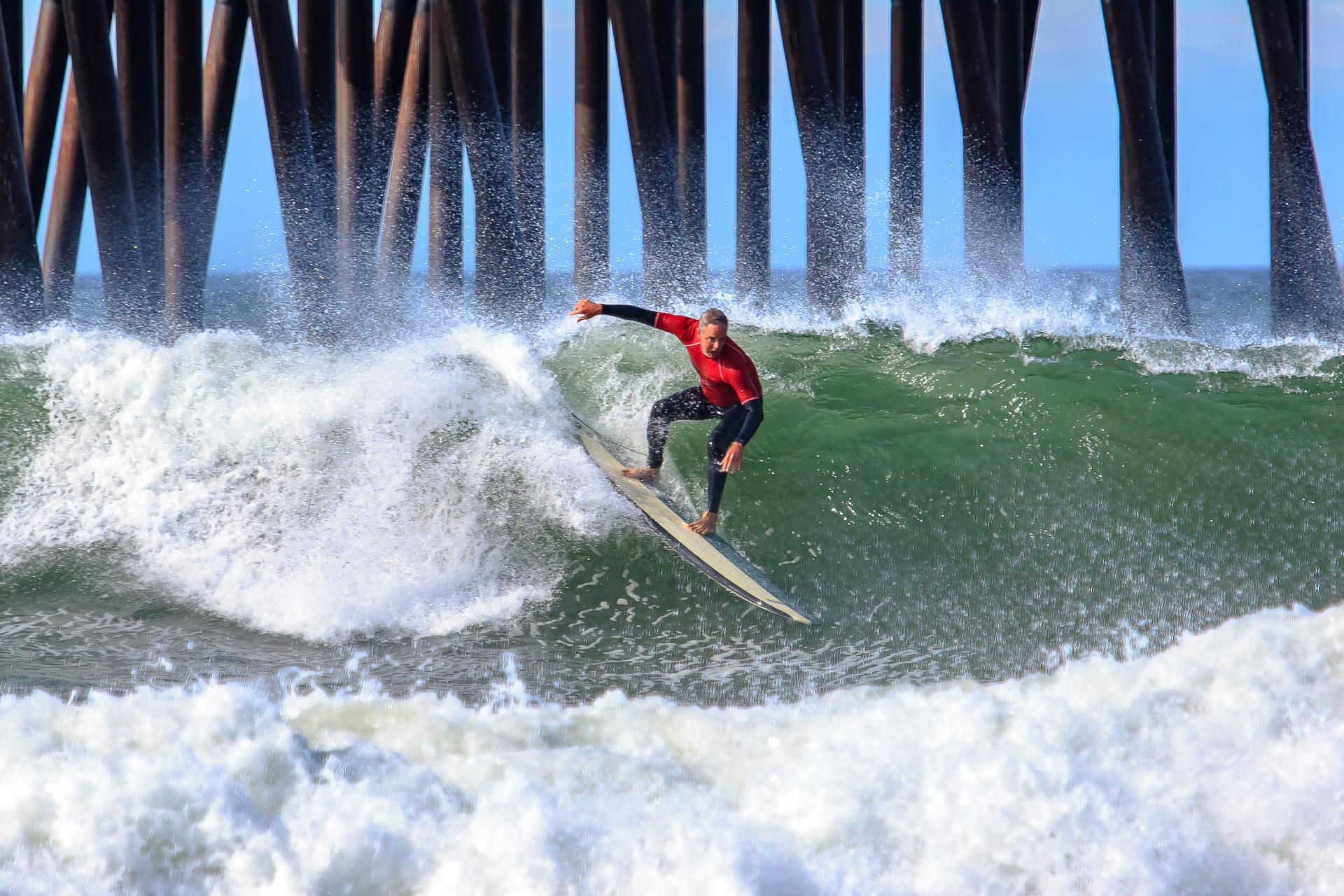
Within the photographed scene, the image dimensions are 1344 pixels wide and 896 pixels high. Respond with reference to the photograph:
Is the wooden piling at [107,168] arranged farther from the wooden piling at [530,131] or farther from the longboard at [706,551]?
the longboard at [706,551]

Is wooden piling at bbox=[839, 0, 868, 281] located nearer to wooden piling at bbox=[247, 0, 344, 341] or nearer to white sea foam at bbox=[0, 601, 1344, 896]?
wooden piling at bbox=[247, 0, 344, 341]

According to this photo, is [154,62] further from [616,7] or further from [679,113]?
[679,113]

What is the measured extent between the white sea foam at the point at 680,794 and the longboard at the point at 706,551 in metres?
1.27

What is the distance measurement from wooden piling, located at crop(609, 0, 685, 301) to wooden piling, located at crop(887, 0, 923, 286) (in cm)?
229

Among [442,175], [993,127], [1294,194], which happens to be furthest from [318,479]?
[1294,194]

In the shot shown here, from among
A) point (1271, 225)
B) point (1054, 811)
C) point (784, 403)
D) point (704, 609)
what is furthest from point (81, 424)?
point (1271, 225)

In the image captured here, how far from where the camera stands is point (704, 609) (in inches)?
189

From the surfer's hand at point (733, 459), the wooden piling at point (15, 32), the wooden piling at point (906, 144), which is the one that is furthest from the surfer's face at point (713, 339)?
the wooden piling at point (15, 32)

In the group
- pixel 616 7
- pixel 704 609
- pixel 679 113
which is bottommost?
pixel 704 609

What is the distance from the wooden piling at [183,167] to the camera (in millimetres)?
7629

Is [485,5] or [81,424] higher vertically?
[485,5]

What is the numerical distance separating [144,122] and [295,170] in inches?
55.8

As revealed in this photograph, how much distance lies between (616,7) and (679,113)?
5.31ft

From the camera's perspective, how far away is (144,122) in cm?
753
